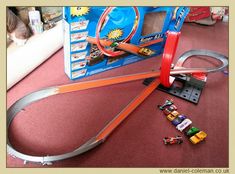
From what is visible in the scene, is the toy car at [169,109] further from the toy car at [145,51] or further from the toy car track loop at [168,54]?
the toy car at [145,51]

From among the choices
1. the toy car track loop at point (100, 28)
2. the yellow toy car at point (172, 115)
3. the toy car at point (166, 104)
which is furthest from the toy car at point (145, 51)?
the yellow toy car at point (172, 115)

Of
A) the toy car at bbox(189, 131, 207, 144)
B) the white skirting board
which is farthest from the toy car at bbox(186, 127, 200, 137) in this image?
the white skirting board

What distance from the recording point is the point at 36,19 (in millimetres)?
1722

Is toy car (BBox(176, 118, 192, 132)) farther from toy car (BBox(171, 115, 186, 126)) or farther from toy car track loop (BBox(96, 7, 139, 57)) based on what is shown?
toy car track loop (BBox(96, 7, 139, 57))

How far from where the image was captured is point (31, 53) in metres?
1.65

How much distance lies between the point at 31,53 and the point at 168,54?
1.03 m

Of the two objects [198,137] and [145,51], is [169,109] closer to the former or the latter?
[198,137]

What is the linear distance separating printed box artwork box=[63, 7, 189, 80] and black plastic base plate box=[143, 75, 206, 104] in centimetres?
34

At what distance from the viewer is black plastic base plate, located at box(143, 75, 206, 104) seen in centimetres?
166

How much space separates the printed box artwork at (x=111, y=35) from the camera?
1475 mm

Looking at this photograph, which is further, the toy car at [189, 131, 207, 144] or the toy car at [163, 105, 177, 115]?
the toy car at [163, 105, 177, 115]

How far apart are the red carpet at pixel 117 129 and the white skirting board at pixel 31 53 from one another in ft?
0.23

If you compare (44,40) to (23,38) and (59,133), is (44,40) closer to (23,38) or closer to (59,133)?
(23,38)
